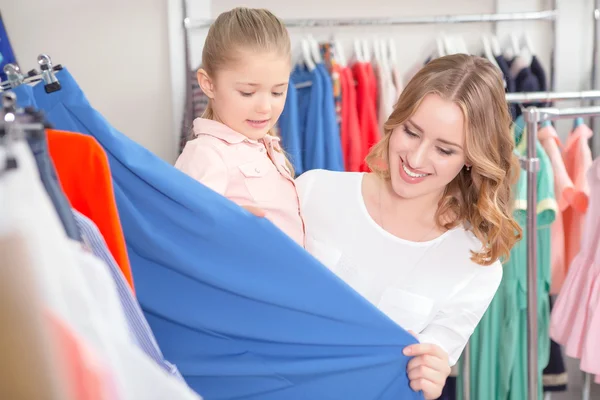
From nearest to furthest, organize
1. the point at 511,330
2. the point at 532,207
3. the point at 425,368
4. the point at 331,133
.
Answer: the point at 425,368, the point at 532,207, the point at 511,330, the point at 331,133

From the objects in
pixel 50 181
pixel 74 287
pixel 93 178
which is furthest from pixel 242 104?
→ pixel 74 287

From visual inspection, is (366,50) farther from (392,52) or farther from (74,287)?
(74,287)

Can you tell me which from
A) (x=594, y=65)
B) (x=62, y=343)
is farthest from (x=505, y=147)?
(x=594, y=65)

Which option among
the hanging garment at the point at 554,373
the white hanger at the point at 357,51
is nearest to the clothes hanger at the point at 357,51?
the white hanger at the point at 357,51

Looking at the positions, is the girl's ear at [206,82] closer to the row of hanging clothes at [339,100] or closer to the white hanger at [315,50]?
the row of hanging clothes at [339,100]

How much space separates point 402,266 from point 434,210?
0.51 feet

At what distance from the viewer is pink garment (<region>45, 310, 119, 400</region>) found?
0.60 m

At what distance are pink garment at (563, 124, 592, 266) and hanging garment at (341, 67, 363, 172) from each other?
71cm

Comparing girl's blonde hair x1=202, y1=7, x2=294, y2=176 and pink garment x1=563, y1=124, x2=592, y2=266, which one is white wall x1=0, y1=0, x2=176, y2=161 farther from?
girl's blonde hair x1=202, y1=7, x2=294, y2=176

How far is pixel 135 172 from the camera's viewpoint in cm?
106

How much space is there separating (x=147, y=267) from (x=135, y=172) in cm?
16

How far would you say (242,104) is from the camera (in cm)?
144

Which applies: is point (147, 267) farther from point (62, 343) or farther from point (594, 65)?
point (594, 65)

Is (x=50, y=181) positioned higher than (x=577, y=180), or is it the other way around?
(x=50, y=181)
